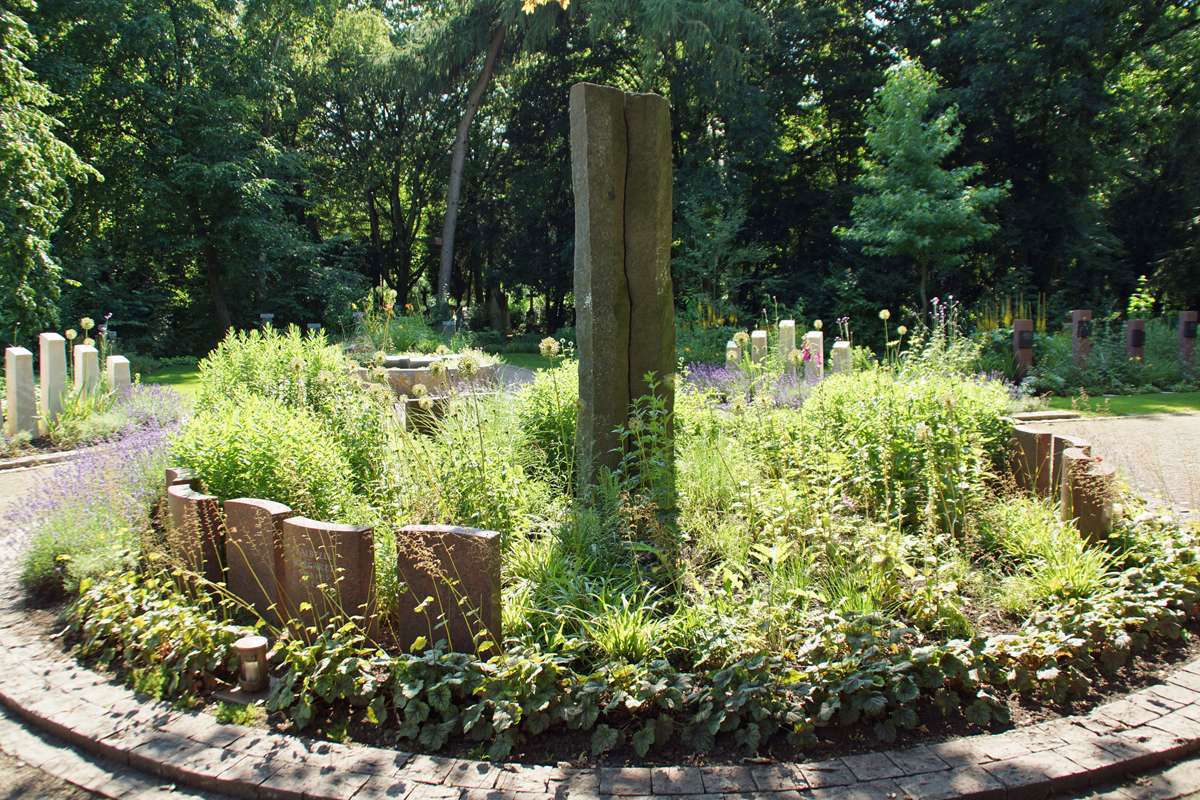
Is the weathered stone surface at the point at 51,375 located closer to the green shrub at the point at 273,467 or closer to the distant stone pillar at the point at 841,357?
the green shrub at the point at 273,467

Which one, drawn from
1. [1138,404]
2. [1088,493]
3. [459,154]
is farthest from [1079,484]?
[459,154]

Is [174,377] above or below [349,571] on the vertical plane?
above

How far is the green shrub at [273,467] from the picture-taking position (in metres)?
3.71

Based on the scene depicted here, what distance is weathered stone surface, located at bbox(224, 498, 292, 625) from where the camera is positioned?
3182 mm

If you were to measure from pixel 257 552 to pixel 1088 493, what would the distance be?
3626 millimetres

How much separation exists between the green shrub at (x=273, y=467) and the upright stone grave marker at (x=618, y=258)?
4.37ft

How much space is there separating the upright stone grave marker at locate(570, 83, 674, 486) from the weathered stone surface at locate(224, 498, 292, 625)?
174 centimetres

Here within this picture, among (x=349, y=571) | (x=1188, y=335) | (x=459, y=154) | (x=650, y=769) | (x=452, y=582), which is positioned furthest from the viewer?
(x=459, y=154)

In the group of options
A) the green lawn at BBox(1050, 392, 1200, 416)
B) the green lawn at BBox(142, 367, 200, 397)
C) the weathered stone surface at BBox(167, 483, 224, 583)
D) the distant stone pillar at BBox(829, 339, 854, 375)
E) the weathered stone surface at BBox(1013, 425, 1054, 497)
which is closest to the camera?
the weathered stone surface at BBox(167, 483, 224, 583)

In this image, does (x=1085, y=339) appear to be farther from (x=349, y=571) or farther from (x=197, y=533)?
(x=197, y=533)

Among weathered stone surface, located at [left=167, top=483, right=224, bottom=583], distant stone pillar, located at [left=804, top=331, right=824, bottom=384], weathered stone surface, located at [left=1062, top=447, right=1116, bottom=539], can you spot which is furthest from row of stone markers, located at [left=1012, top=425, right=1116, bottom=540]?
weathered stone surface, located at [left=167, top=483, right=224, bottom=583]

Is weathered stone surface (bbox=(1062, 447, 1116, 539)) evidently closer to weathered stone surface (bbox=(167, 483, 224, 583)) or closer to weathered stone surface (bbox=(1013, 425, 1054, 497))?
weathered stone surface (bbox=(1013, 425, 1054, 497))

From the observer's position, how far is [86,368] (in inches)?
328

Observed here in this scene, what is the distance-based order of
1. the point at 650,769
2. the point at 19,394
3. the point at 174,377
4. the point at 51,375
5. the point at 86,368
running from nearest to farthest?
1. the point at 650,769
2. the point at 19,394
3. the point at 51,375
4. the point at 86,368
5. the point at 174,377
